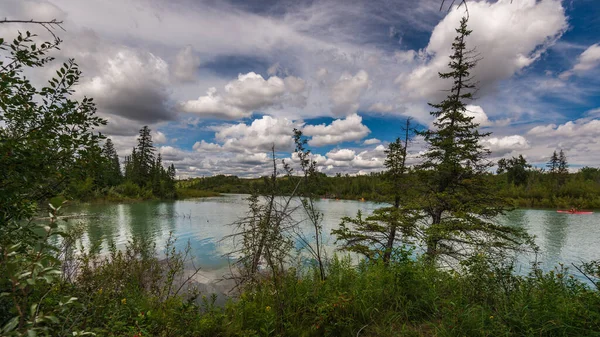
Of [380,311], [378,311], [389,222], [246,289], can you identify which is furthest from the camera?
[389,222]

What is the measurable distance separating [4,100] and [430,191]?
459 inches

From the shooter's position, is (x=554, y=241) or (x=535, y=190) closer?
(x=554, y=241)

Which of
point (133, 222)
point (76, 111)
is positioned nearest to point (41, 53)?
point (76, 111)

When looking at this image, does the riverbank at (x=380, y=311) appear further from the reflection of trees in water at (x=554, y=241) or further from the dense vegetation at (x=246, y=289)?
the reflection of trees in water at (x=554, y=241)

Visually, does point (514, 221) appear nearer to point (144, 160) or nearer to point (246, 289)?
point (246, 289)

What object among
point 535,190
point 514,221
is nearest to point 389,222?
point 514,221

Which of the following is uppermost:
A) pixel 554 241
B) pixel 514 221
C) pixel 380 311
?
pixel 380 311

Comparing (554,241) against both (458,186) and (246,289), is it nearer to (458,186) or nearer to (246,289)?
(458,186)

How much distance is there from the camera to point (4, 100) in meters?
2.29

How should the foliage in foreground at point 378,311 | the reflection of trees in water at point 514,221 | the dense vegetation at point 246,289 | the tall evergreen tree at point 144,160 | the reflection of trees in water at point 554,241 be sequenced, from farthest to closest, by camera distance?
1. the tall evergreen tree at point 144,160
2. the reflection of trees in water at point 514,221
3. the reflection of trees in water at point 554,241
4. the foliage in foreground at point 378,311
5. the dense vegetation at point 246,289

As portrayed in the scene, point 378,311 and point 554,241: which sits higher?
point 378,311

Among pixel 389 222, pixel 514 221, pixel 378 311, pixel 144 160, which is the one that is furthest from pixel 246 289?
pixel 144 160

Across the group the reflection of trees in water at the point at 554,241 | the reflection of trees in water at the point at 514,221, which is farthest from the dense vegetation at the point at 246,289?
the reflection of trees in water at the point at 514,221

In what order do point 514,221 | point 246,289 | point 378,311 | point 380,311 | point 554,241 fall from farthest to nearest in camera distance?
1. point 514,221
2. point 554,241
3. point 246,289
4. point 380,311
5. point 378,311
